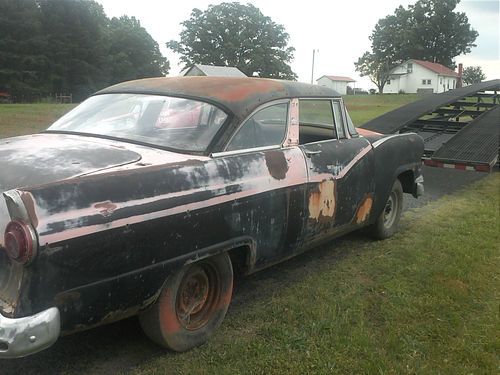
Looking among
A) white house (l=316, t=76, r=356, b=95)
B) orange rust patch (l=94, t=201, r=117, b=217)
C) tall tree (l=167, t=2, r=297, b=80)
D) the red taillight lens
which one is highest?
tall tree (l=167, t=2, r=297, b=80)

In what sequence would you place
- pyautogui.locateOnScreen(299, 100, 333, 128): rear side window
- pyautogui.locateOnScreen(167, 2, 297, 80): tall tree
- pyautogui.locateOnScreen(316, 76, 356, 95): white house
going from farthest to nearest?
pyautogui.locateOnScreen(316, 76, 356, 95): white house < pyautogui.locateOnScreen(167, 2, 297, 80): tall tree < pyautogui.locateOnScreen(299, 100, 333, 128): rear side window

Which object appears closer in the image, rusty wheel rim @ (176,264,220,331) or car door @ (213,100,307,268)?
rusty wheel rim @ (176,264,220,331)

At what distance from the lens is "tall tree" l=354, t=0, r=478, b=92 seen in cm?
7881

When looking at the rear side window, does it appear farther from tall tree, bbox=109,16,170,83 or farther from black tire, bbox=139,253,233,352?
tall tree, bbox=109,16,170,83

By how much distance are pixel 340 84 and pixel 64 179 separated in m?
90.5

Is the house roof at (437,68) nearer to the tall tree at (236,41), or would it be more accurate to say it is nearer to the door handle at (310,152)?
the tall tree at (236,41)

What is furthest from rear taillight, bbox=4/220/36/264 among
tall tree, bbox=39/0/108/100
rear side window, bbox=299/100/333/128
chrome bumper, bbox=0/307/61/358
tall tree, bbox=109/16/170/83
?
tall tree, bbox=109/16/170/83

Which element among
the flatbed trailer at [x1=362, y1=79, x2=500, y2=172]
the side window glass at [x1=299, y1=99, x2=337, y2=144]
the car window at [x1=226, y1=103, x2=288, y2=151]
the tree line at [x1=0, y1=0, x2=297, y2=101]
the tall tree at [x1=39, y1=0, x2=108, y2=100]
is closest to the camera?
the car window at [x1=226, y1=103, x2=288, y2=151]

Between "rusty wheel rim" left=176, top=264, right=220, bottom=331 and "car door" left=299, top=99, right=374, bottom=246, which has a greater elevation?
"car door" left=299, top=99, right=374, bottom=246

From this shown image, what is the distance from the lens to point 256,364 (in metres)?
2.91

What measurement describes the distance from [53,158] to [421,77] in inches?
3160

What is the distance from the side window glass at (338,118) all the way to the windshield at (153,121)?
58.1 inches

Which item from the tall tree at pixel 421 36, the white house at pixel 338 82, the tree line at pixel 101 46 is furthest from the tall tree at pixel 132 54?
the tall tree at pixel 421 36

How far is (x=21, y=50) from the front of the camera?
52.0 metres
